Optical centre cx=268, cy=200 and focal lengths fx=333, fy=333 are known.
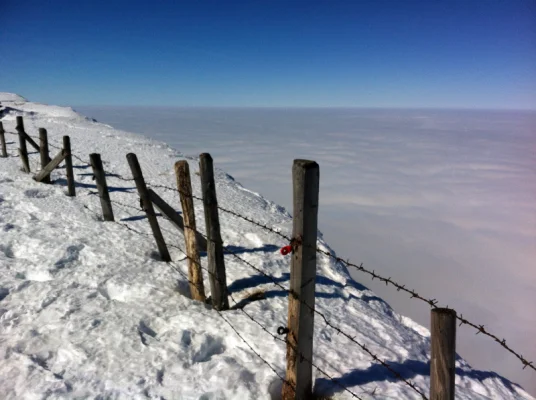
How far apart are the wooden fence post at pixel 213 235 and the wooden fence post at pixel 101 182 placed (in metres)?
3.72

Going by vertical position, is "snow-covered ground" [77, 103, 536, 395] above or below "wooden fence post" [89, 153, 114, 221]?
below

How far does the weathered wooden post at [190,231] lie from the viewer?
4.57 meters

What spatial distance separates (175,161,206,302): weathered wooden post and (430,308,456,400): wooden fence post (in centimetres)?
327

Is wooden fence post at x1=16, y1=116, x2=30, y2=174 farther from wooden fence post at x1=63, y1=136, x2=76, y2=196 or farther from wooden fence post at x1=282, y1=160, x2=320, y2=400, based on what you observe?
wooden fence post at x1=282, y1=160, x2=320, y2=400

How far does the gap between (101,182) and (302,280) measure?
5.77 m

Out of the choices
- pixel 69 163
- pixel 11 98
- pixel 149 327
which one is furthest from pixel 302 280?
pixel 11 98

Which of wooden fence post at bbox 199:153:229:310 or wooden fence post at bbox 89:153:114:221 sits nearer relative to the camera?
wooden fence post at bbox 199:153:229:310

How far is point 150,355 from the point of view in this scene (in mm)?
3533

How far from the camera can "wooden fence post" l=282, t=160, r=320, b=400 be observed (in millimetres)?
2516

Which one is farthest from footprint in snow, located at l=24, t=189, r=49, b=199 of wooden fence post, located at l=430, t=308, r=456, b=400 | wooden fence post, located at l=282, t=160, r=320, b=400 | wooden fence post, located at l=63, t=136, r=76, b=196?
wooden fence post, located at l=430, t=308, r=456, b=400

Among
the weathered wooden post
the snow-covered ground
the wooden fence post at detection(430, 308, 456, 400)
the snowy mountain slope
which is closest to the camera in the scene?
the wooden fence post at detection(430, 308, 456, 400)

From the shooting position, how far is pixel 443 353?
2.04 metres

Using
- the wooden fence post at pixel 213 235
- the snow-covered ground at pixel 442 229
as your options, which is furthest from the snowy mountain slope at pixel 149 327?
the snow-covered ground at pixel 442 229

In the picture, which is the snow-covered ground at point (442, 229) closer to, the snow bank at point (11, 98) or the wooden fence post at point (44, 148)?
the wooden fence post at point (44, 148)
